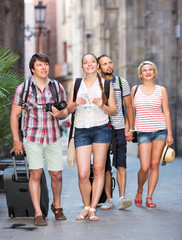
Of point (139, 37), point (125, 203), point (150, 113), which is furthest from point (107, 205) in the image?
point (139, 37)

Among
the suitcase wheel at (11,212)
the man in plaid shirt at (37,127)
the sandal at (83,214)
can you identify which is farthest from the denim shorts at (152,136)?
the suitcase wheel at (11,212)

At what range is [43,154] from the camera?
6766 millimetres

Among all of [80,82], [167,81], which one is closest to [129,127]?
[80,82]

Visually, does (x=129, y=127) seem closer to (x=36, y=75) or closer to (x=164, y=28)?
(x=36, y=75)

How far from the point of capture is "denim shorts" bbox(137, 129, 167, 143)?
7621mm

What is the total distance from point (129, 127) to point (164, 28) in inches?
441

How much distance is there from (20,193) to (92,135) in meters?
1.09

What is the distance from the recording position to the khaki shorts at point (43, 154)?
6555 mm

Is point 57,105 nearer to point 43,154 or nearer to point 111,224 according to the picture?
point 43,154

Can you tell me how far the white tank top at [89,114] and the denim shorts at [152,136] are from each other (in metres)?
0.98

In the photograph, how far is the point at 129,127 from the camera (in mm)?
7844

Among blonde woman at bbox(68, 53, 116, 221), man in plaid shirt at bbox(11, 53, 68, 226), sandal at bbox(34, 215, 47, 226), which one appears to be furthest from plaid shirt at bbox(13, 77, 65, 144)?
sandal at bbox(34, 215, 47, 226)

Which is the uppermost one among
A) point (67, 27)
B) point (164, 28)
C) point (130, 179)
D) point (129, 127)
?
point (67, 27)

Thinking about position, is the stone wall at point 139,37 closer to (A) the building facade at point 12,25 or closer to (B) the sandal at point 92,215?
(A) the building facade at point 12,25
